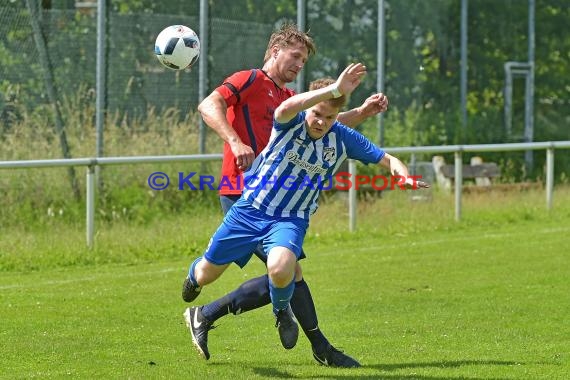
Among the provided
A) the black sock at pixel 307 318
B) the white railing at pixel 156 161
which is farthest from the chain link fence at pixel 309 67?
the black sock at pixel 307 318

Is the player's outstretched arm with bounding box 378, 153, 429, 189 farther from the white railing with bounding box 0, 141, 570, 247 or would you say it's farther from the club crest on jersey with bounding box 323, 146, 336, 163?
the white railing with bounding box 0, 141, 570, 247

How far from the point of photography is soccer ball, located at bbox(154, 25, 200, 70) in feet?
31.0

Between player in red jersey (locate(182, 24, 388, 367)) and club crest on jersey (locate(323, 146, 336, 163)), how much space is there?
0.45 metres

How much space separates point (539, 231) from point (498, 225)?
3.32ft

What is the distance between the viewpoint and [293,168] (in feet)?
26.6

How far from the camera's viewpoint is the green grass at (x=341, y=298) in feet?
27.9

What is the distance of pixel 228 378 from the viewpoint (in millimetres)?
7965

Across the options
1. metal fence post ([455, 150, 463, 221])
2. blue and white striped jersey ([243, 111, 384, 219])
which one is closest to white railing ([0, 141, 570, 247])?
metal fence post ([455, 150, 463, 221])

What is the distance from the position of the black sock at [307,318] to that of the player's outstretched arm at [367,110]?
3.78 ft

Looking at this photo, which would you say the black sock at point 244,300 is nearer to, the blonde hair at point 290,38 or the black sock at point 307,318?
the black sock at point 307,318

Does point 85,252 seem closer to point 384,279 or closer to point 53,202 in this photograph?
point 53,202

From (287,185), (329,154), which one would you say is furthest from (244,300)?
(329,154)

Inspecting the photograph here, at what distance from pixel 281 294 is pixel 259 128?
1256mm

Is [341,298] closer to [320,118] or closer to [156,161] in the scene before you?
[320,118]
